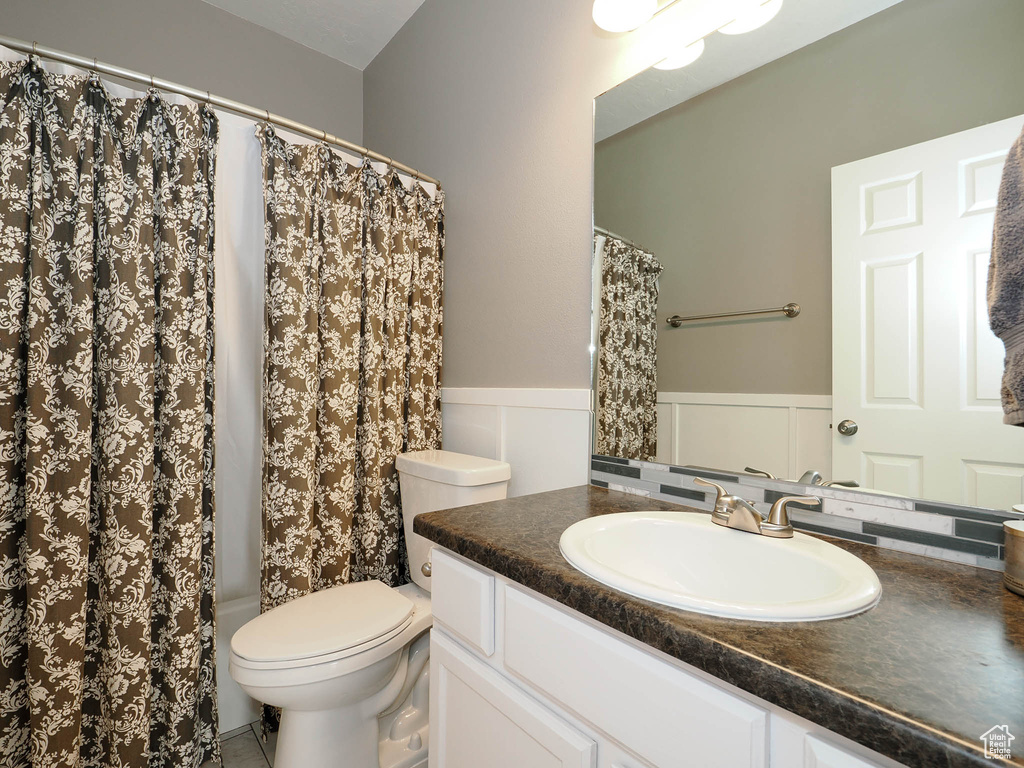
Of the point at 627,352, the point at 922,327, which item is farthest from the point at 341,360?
the point at 922,327

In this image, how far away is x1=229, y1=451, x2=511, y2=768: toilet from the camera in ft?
3.83

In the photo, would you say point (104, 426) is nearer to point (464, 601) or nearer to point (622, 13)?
point (464, 601)

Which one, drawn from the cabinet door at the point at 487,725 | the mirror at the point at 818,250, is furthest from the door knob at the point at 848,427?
the cabinet door at the point at 487,725

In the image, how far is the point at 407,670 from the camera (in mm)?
1440

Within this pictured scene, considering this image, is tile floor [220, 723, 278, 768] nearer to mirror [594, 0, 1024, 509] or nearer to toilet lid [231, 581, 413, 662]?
toilet lid [231, 581, 413, 662]

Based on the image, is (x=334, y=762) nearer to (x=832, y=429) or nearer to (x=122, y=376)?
(x=122, y=376)

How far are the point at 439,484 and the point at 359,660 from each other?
0.51m

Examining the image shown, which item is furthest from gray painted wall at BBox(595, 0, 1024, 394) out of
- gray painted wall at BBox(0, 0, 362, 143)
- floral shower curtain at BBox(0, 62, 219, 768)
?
gray painted wall at BBox(0, 0, 362, 143)

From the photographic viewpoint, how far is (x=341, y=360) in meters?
1.64

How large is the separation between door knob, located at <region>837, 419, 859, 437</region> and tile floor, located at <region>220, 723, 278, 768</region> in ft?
5.74

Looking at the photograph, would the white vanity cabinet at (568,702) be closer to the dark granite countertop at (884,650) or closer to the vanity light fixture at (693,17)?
the dark granite countertop at (884,650)

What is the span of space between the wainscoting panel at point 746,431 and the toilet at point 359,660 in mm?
548

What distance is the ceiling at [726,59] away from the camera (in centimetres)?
97

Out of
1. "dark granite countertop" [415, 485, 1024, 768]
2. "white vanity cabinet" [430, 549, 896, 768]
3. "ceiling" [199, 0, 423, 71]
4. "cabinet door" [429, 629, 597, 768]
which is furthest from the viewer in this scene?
"ceiling" [199, 0, 423, 71]
